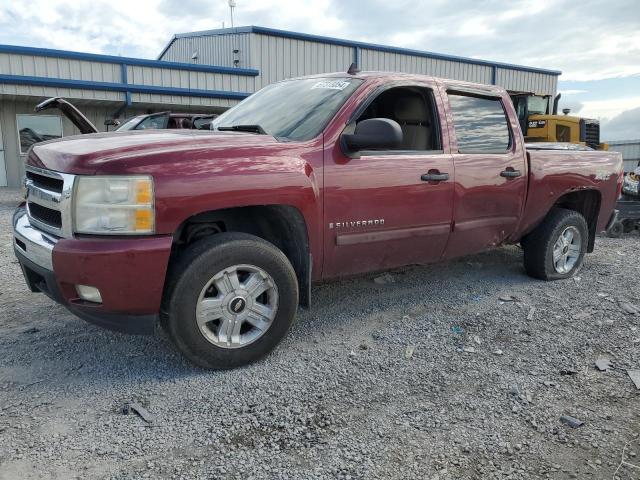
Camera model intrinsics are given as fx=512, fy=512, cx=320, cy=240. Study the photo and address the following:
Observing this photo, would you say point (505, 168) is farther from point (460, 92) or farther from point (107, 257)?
point (107, 257)

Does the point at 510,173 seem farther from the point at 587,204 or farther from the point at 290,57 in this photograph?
the point at 290,57

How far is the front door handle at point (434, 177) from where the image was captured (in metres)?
3.88

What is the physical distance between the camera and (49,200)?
9.58 ft

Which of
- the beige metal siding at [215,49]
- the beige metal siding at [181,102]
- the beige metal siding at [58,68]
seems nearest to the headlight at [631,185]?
the beige metal siding at [181,102]

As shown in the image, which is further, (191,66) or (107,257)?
(191,66)

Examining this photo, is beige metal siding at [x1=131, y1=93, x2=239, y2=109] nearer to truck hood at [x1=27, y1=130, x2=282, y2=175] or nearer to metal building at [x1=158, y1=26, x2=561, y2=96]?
metal building at [x1=158, y1=26, x2=561, y2=96]

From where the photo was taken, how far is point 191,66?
1642 cm

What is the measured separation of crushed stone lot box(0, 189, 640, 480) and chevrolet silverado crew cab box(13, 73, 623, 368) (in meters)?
0.39

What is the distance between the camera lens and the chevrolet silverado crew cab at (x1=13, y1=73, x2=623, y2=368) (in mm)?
2732

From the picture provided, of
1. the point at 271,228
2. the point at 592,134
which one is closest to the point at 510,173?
the point at 271,228

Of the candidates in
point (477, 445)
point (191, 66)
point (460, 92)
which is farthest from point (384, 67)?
point (477, 445)

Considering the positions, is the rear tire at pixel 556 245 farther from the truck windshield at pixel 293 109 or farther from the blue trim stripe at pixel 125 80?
the blue trim stripe at pixel 125 80

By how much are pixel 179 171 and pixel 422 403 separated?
1.85m

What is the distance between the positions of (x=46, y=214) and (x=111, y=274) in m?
0.67
